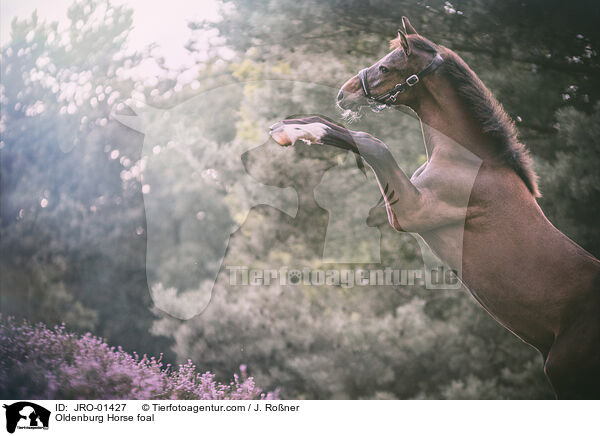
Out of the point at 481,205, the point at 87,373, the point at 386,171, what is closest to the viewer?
the point at 386,171

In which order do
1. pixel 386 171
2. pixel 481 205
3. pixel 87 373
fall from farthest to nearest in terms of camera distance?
pixel 87 373 < pixel 481 205 < pixel 386 171

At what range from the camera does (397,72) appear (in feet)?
8.42

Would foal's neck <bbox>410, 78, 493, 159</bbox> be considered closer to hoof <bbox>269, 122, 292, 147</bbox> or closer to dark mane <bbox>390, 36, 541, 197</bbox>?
dark mane <bbox>390, 36, 541, 197</bbox>

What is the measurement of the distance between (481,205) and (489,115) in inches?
23.5

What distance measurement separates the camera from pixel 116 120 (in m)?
2.99

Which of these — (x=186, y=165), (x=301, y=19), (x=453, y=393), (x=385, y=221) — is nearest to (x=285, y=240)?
(x=385, y=221)

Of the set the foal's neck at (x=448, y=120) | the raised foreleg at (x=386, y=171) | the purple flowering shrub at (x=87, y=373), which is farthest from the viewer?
the purple flowering shrub at (x=87, y=373)

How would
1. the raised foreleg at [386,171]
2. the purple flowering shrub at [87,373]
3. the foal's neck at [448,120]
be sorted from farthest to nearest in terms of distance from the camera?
the purple flowering shrub at [87,373] → the foal's neck at [448,120] → the raised foreleg at [386,171]

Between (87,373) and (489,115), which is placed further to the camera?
(87,373)

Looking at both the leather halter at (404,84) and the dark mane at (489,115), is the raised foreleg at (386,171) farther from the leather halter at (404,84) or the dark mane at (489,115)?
the dark mane at (489,115)
